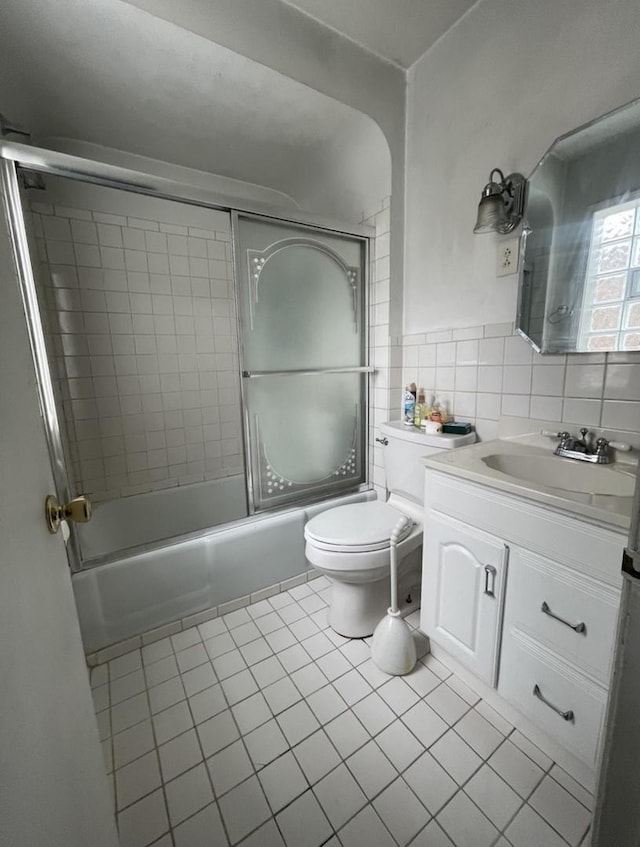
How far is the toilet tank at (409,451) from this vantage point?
143 centimetres

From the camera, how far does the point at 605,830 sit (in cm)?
48

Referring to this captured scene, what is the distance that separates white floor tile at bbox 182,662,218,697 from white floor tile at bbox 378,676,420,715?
61 cm

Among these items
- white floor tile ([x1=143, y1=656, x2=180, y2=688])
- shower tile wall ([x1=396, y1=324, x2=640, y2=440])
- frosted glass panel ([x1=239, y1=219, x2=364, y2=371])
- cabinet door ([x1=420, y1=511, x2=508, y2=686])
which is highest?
frosted glass panel ([x1=239, y1=219, x2=364, y2=371])

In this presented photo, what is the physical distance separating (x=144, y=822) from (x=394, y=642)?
83cm

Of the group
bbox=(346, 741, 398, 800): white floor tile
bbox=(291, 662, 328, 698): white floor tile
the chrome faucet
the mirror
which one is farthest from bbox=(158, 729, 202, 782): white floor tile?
the mirror

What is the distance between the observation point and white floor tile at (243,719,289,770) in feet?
3.28

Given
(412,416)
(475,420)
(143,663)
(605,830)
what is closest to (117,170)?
(412,416)

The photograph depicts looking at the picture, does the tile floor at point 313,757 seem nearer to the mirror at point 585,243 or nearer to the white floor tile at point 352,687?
the white floor tile at point 352,687

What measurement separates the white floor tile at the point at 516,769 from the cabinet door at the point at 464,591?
17 cm

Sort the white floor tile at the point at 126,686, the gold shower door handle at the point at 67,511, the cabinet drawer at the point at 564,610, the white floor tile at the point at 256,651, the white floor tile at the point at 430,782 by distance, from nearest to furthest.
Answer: the gold shower door handle at the point at 67,511
the cabinet drawer at the point at 564,610
the white floor tile at the point at 430,782
the white floor tile at the point at 126,686
the white floor tile at the point at 256,651

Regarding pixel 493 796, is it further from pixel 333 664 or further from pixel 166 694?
pixel 166 694

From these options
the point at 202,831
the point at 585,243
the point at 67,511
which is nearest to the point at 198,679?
the point at 202,831

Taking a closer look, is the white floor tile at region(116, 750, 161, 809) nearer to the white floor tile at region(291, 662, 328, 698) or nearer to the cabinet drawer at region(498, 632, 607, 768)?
the white floor tile at region(291, 662, 328, 698)

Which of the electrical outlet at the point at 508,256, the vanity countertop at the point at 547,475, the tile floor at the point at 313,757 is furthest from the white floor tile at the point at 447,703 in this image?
the electrical outlet at the point at 508,256
